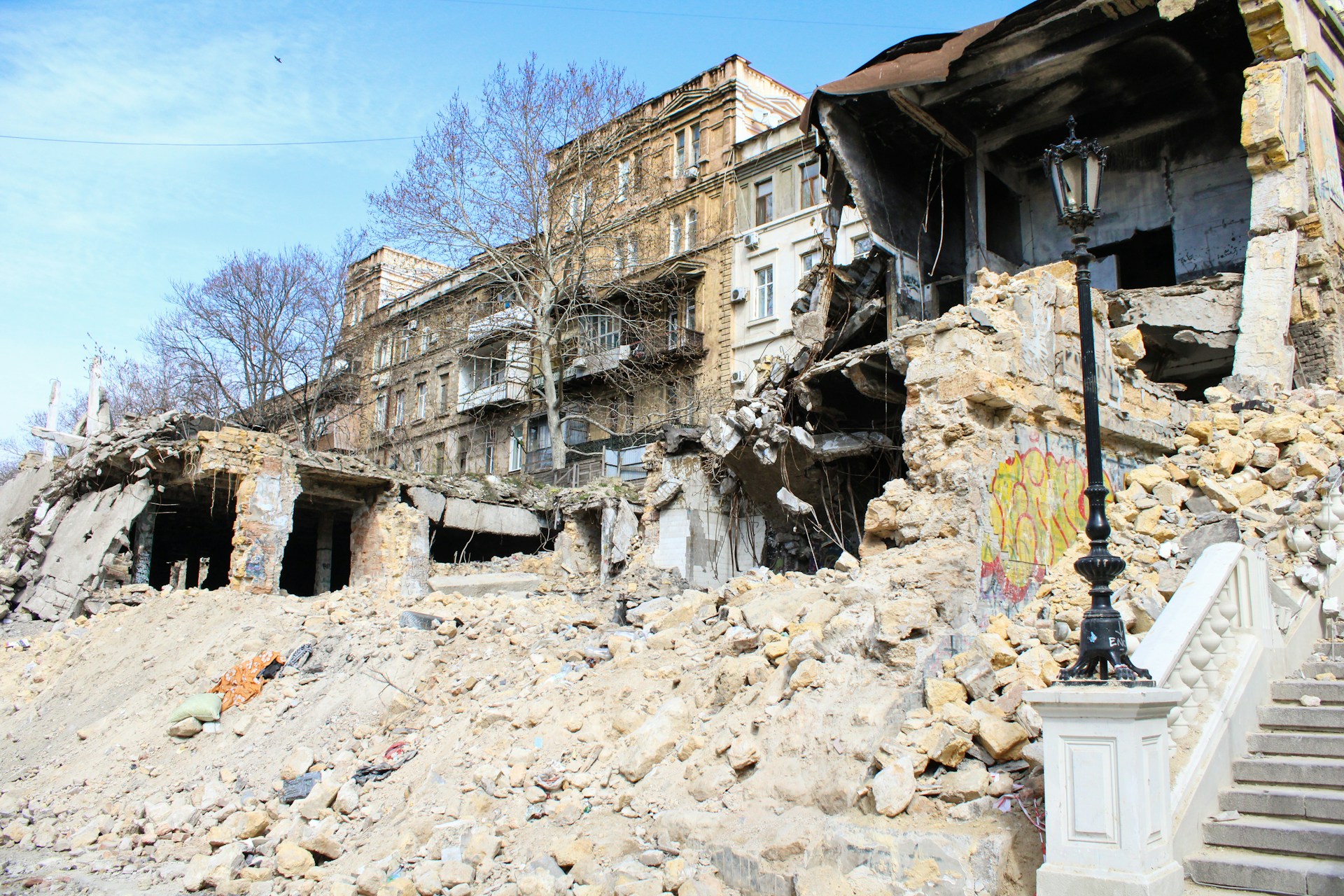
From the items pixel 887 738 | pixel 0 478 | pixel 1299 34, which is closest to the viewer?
pixel 887 738

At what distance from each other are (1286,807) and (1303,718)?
2.88 ft

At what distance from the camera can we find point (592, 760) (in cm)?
727

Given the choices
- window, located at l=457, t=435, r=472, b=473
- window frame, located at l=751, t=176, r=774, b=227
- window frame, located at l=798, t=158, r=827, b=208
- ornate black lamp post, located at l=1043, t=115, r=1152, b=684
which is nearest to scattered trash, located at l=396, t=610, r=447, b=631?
ornate black lamp post, located at l=1043, t=115, r=1152, b=684

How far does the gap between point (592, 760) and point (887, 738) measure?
2.40 meters

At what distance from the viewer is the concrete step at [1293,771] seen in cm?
487

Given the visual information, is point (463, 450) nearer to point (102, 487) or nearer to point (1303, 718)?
point (102, 487)

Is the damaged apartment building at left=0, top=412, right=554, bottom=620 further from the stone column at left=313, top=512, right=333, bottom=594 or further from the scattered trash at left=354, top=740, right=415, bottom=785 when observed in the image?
the scattered trash at left=354, top=740, right=415, bottom=785

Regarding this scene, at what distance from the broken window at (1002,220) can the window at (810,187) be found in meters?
10.1

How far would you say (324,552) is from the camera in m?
19.5

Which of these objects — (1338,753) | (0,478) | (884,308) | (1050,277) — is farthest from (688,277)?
(0,478)

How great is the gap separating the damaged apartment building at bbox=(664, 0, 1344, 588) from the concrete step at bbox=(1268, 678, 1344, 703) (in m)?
2.85

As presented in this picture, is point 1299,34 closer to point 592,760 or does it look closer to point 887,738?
point 887,738

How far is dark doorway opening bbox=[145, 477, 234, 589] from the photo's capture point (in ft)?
56.2

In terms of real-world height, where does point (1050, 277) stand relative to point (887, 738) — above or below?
above
